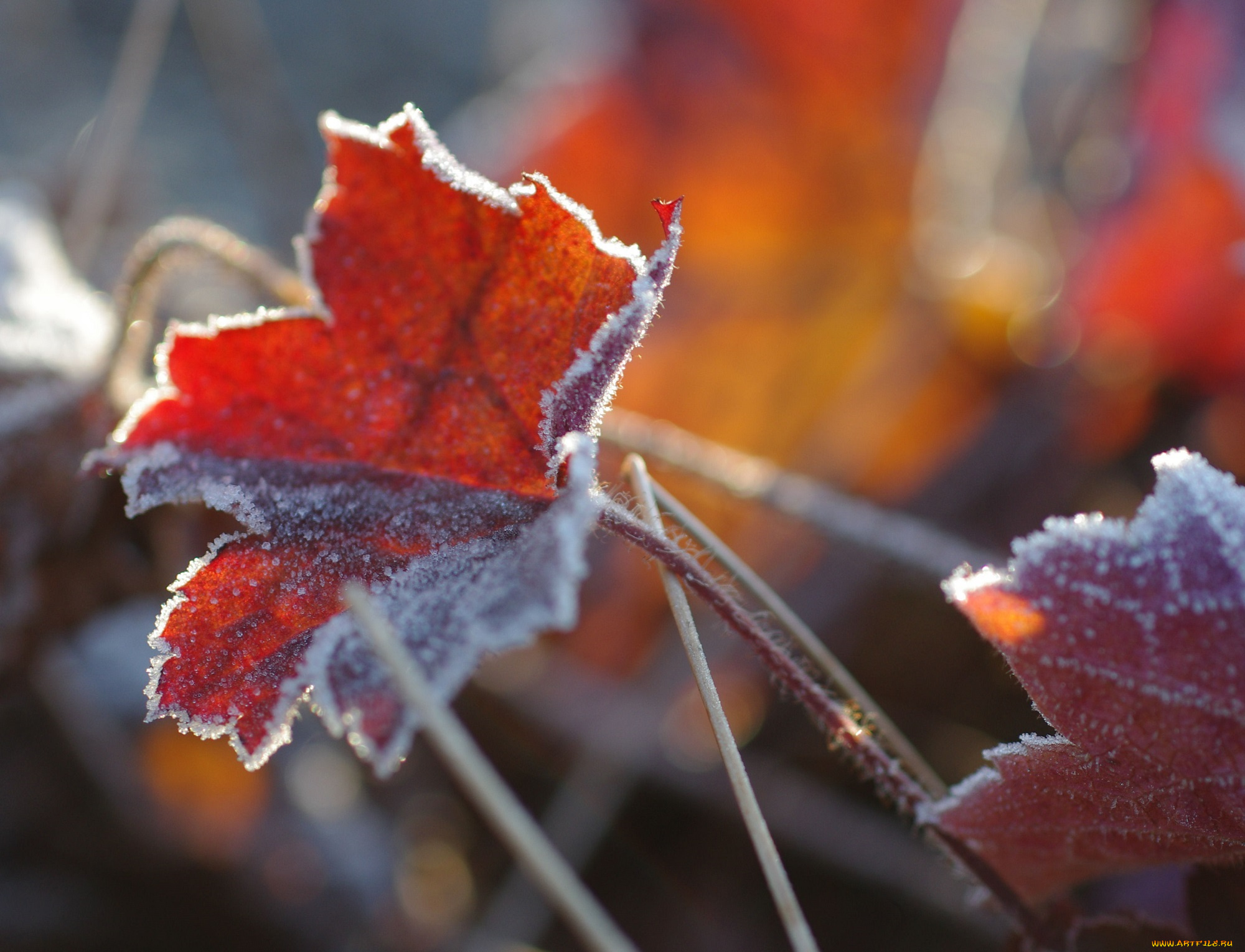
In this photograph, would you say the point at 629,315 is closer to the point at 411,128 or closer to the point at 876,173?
the point at 411,128

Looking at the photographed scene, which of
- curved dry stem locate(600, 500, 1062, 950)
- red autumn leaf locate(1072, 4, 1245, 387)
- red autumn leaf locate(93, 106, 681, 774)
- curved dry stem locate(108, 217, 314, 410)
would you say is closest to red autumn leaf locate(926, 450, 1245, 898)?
curved dry stem locate(600, 500, 1062, 950)

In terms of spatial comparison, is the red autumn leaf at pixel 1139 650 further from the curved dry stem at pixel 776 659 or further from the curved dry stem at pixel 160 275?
the curved dry stem at pixel 160 275

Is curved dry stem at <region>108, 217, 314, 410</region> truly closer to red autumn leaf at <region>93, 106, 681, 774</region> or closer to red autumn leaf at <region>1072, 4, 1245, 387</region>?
red autumn leaf at <region>93, 106, 681, 774</region>

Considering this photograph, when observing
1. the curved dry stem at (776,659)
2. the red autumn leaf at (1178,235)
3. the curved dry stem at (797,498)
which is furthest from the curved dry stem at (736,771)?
the red autumn leaf at (1178,235)

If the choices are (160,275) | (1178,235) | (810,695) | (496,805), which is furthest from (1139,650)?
(1178,235)

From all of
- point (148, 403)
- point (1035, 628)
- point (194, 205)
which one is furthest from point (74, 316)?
point (194, 205)

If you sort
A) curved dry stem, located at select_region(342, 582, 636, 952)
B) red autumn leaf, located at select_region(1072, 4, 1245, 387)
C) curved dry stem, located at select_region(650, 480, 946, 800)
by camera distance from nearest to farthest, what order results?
curved dry stem, located at select_region(342, 582, 636, 952) < curved dry stem, located at select_region(650, 480, 946, 800) < red autumn leaf, located at select_region(1072, 4, 1245, 387)

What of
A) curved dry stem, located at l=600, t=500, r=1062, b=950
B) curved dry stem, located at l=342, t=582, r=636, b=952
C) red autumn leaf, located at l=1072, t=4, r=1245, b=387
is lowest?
curved dry stem, located at l=342, t=582, r=636, b=952
